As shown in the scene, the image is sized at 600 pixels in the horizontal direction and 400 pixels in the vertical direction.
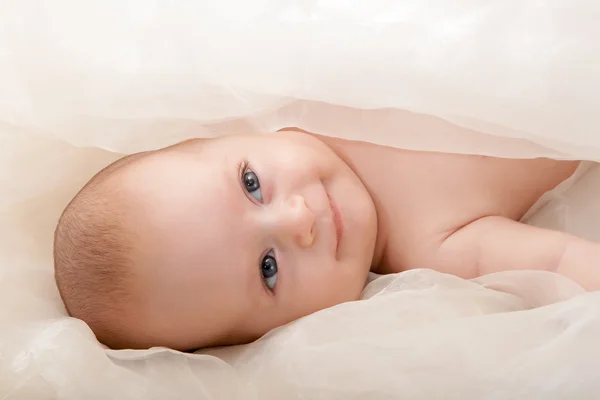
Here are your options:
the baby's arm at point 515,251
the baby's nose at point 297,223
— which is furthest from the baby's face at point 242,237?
the baby's arm at point 515,251

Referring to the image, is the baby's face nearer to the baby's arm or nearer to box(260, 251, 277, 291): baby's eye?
box(260, 251, 277, 291): baby's eye

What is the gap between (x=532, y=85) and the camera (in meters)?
0.76

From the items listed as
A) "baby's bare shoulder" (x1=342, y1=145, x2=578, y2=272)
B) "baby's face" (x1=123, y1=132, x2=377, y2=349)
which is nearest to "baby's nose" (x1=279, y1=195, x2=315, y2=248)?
"baby's face" (x1=123, y1=132, x2=377, y2=349)

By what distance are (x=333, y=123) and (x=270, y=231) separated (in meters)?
0.15

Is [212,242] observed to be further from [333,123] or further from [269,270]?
[333,123]

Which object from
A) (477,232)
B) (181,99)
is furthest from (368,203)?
(181,99)

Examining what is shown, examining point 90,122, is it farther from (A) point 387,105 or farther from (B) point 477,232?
(B) point 477,232

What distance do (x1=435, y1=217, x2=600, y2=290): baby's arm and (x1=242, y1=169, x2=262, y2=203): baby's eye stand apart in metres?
0.25

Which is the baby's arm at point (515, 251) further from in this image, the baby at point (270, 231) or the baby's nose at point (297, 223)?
the baby's nose at point (297, 223)

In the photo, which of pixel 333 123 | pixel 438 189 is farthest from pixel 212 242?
pixel 438 189

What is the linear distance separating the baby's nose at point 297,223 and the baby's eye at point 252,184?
4cm

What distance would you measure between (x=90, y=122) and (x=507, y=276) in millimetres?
546

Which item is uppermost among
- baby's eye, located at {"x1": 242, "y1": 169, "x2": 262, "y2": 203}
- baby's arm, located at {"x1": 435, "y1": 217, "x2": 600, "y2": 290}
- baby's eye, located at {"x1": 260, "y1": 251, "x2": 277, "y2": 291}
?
baby's eye, located at {"x1": 242, "y1": 169, "x2": 262, "y2": 203}

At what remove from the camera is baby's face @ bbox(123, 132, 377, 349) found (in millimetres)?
861
